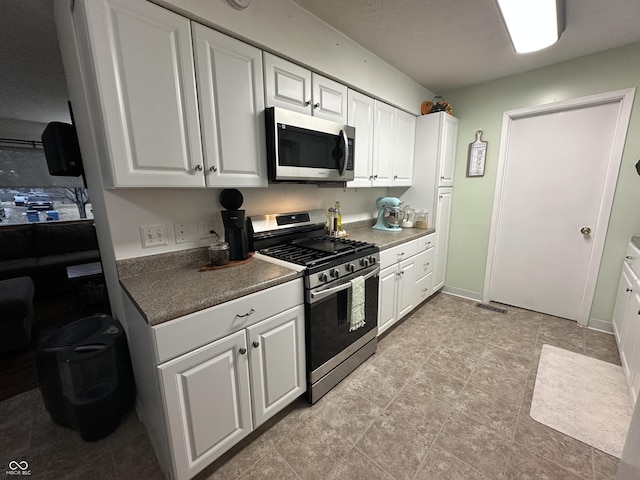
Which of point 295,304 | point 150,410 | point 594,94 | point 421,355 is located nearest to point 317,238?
point 295,304

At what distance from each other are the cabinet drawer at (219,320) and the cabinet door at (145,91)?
2.22ft

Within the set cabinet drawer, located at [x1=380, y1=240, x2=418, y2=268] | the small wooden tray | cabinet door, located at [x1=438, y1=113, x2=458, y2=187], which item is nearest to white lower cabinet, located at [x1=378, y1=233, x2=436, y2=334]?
cabinet drawer, located at [x1=380, y1=240, x2=418, y2=268]

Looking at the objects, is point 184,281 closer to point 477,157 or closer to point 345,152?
point 345,152

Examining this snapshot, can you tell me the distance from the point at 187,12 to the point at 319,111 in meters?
0.91

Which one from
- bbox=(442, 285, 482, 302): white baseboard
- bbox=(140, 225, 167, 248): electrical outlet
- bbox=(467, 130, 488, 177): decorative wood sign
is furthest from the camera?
bbox=(442, 285, 482, 302): white baseboard

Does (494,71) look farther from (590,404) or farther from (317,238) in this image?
(590,404)

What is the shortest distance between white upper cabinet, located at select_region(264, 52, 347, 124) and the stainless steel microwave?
0.33 ft

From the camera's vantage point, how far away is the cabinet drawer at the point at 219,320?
1013 millimetres

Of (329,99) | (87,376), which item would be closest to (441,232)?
(329,99)

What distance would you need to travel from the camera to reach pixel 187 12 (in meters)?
1.22

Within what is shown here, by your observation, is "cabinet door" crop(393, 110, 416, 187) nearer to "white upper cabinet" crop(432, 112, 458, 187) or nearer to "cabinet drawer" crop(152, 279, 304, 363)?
"white upper cabinet" crop(432, 112, 458, 187)

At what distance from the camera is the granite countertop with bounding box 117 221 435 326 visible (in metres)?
1.06

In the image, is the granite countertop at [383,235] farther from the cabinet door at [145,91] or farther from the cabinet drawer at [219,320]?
the cabinet door at [145,91]

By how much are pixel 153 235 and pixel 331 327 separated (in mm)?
1196
